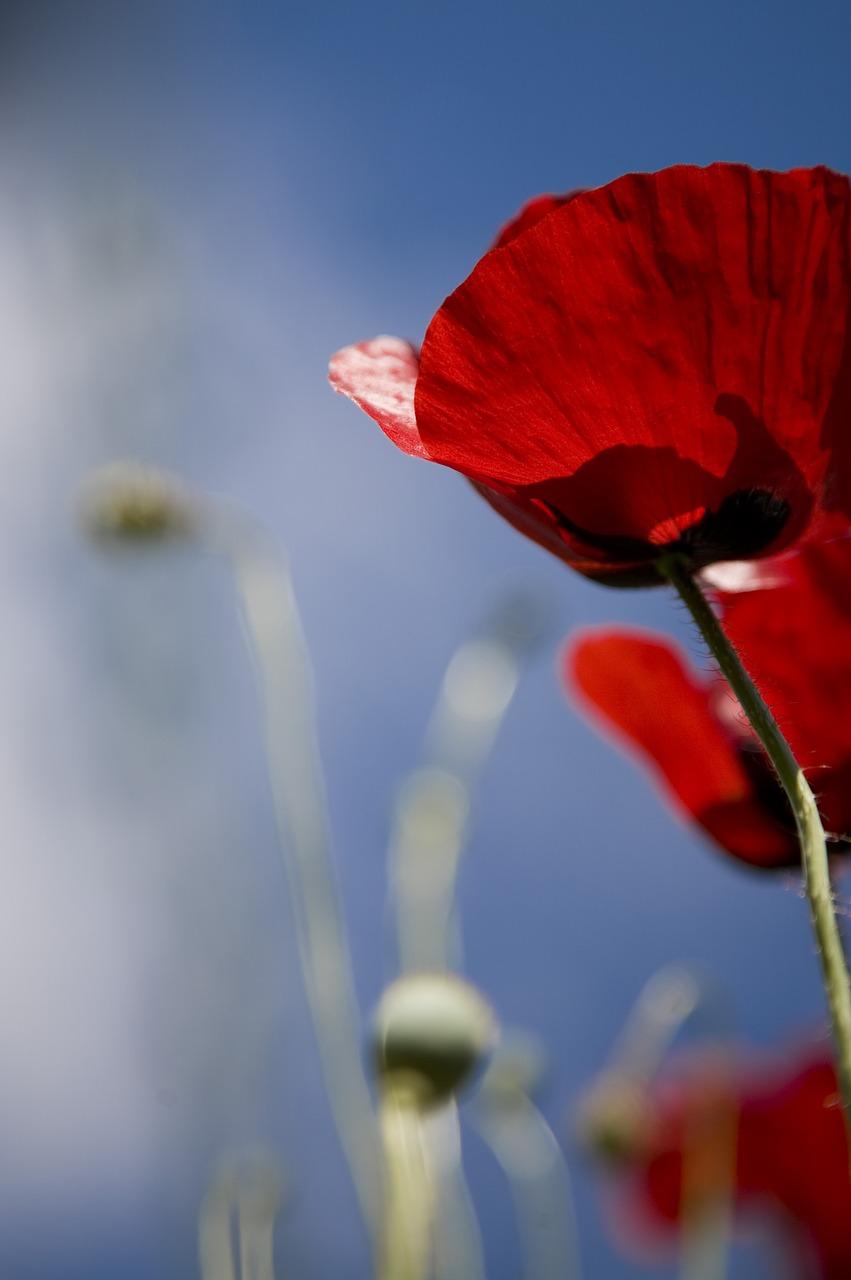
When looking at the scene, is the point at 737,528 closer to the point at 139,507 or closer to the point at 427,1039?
the point at 427,1039

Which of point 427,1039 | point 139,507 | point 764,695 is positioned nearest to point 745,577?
point 764,695

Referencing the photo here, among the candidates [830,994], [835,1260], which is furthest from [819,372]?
[835,1260]

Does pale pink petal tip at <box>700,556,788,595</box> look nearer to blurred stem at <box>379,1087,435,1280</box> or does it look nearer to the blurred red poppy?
the blurred red poppy

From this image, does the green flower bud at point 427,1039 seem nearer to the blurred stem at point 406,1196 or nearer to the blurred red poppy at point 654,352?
the blurred stem at point 406,1196

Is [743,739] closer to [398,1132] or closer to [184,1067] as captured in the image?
[398,1132]

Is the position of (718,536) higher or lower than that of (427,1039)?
higher
